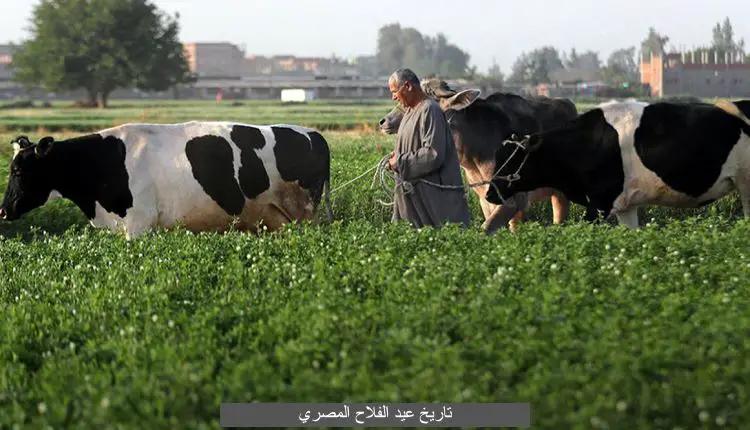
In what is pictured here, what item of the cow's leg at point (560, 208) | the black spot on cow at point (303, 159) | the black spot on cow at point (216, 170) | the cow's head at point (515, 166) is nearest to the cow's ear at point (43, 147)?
the black spot on cow at point (216, 170)

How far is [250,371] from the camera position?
6191mm

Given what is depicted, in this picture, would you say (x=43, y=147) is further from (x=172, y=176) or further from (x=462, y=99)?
(x=462, y=99)

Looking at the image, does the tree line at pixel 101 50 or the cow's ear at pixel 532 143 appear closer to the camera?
the cow's ear at pixel 532 143

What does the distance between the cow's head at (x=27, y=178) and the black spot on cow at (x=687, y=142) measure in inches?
230

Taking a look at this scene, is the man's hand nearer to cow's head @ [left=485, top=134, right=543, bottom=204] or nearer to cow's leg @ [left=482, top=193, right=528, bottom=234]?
cow's head @ [left=485, top=134, right=543, bottom=204]

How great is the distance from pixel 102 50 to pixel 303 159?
90837 millimetres

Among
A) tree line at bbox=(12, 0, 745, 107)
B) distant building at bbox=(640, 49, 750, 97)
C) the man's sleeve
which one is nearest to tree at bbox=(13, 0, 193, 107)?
tree line at bbox=(12, 0, 745, 107)

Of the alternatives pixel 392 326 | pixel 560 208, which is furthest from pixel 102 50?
pixel 392 326

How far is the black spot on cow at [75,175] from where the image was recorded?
12.9 m

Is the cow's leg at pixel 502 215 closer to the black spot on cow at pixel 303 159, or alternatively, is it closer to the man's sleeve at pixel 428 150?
the black spot on cow at pixel 303 159

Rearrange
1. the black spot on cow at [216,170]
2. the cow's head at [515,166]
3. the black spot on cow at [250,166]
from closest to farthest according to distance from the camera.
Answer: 1. the cow's head at [515,166]
2. the black spot on cow at [216,170]
3. the black spot on cow at [250,166]

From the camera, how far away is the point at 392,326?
22.7 feet

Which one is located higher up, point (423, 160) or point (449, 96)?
point (449, 96)

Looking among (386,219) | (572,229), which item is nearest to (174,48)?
(386,219)
